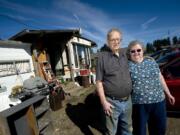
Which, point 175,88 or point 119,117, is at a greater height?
point 175,88

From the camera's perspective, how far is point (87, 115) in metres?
5.86

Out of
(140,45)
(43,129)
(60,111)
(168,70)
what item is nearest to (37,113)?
(43,129)

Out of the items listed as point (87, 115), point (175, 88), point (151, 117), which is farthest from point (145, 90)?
point (87, 115)

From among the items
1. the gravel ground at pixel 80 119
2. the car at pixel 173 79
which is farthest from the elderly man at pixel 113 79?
the car at pixel 173 79

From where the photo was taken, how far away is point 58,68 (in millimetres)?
12492

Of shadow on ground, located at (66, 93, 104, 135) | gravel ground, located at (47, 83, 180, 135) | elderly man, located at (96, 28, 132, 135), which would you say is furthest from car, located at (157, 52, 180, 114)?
elderly man, located at (96, 28, 132, 135)

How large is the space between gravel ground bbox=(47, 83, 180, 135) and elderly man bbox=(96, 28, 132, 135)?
6.27 feet

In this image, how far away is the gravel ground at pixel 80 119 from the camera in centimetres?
467

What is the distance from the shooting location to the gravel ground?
15.3 feet

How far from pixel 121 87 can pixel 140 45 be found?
700 mm

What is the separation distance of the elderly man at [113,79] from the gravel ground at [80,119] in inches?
75.2

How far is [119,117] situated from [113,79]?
668 millimetres

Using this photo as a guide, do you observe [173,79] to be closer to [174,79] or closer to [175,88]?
[174,79]

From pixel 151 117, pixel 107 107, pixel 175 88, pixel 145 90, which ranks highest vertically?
pixel 145 90
